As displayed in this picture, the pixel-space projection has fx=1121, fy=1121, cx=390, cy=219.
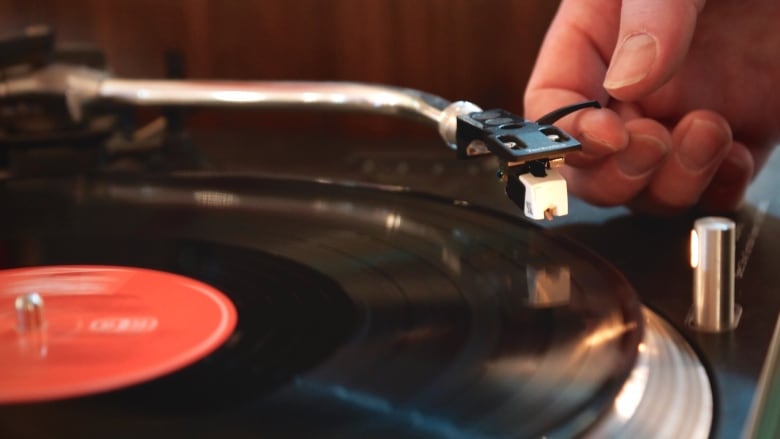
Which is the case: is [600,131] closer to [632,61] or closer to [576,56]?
[632,61]

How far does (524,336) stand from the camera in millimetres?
627

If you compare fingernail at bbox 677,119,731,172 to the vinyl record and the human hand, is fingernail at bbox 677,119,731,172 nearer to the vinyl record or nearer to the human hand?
the human hand

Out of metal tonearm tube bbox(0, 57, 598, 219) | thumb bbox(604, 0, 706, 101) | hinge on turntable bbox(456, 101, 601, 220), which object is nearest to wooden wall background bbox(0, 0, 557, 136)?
metal tonearm tube bbox(0, 57, 598, 219)

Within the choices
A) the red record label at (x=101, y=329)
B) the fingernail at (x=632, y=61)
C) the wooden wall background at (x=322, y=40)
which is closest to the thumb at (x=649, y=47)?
the fingernail at (x=632, y=61)

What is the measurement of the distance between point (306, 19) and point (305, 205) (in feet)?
1.87

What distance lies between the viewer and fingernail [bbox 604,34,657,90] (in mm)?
796

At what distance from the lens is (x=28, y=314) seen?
0.66m

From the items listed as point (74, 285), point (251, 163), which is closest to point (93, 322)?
point (74, 285)

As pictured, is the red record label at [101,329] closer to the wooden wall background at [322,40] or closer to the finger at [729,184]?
the finger at [729,184]

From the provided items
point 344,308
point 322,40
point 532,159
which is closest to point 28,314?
point 344,308

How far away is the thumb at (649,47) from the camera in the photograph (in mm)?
797

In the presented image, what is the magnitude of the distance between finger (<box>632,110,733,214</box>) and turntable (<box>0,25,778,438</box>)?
0.11 ft

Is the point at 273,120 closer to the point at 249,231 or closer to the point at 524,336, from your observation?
the point at 249,231

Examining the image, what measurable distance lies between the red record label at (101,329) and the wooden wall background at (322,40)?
27.4 inches
